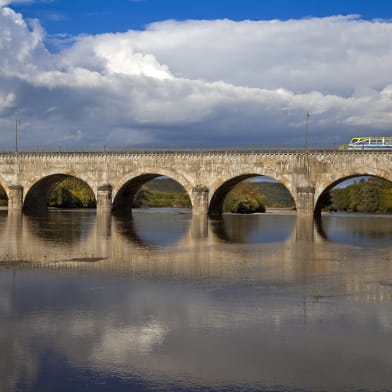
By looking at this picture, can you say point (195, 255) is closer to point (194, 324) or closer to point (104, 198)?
point (194, 324)

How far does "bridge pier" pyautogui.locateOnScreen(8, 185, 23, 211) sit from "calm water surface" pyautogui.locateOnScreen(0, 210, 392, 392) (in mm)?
38086

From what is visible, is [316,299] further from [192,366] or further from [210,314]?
[192,366]

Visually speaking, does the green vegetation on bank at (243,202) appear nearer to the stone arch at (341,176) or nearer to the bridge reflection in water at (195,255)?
the stone arch at (341,176)

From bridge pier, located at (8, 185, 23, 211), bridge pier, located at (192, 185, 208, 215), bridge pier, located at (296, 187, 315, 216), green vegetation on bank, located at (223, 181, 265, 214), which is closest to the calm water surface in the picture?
bridge pier, located at (296, 187, 315, 216)

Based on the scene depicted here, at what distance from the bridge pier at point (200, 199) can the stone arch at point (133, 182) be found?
84cm

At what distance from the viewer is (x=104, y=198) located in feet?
160

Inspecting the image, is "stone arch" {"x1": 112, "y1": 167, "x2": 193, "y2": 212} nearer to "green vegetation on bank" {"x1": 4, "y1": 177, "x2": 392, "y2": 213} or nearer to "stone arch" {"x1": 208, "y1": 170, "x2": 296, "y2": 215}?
"stone arch" {"x1": 208, "y1": 170, "x2": 296, "y2": 215}

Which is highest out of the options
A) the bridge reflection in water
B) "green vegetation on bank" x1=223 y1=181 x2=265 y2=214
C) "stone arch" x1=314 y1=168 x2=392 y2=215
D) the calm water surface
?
"stone arch" x1=314 y1=168 x2=392 y2=215

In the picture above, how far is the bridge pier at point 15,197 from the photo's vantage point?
51.4 m

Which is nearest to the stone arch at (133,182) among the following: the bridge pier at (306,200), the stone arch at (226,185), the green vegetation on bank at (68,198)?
the stone arch at (226,185)

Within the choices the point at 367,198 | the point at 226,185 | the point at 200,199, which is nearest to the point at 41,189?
the point at 200,199

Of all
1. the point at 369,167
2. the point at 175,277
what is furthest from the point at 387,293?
the point at 369,167

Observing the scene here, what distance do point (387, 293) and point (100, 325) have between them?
6.46 meters

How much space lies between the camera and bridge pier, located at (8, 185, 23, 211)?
5138 cm
